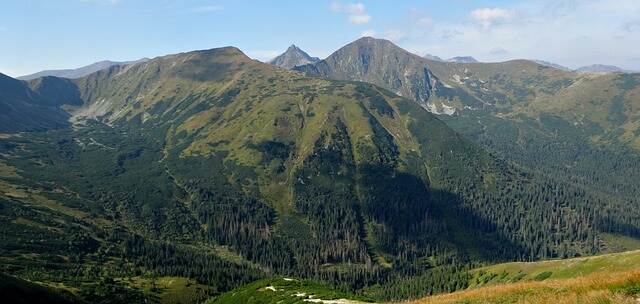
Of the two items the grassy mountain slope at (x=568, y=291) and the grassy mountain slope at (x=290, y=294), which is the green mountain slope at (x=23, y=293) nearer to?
the grassy mountain slope at (x=290, y=294)

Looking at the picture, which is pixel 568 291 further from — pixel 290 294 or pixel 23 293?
pixel 23 293

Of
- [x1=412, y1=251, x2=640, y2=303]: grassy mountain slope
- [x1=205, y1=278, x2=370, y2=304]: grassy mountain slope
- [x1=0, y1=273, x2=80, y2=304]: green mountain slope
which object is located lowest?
[x1=0, y1=273, x2=80, y2=304]: green mountain slope

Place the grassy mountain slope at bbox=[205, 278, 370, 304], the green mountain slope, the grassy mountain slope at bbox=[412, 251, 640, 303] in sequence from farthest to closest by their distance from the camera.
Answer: the green mountain slope, the grassy mountain slope at bbox=[205, 278, 370, 304], the grassy mountain slope at bbox=[412, 251, 640, 303]

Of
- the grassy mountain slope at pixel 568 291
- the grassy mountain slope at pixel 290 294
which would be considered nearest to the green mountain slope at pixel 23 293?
the grassy mountain slope at pixel 290 294

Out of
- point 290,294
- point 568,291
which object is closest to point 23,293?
point 290,294

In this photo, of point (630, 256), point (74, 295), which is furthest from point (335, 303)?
point (74, 295)

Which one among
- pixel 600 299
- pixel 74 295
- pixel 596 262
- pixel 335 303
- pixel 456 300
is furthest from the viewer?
pixel 74 295

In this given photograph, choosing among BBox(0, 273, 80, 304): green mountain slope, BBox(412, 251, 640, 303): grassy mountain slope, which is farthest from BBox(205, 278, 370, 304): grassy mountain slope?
BBox(0, 273, 80, 304): green mountain slope

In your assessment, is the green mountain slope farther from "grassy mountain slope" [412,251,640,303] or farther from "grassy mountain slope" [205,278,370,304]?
"grassy mountain slope" [412,251,640,303]

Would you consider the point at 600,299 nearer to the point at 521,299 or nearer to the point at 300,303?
the point at 521,299

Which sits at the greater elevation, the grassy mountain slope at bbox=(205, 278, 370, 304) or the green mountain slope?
the grassy mountain slope at bbox=(205, 278, 370, 304)

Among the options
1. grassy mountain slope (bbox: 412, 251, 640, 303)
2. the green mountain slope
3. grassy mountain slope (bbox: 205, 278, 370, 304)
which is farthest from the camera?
the green mountain slope
